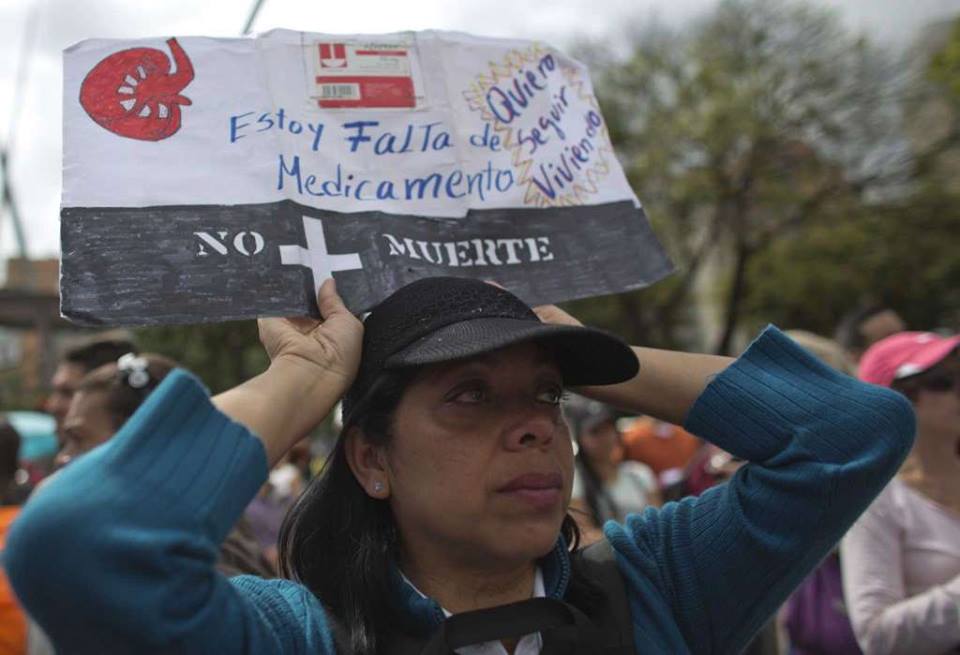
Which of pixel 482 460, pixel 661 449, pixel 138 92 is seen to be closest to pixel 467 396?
pixel 482 460

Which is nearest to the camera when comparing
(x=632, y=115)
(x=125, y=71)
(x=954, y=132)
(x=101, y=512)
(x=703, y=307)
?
(x=101, y=512)

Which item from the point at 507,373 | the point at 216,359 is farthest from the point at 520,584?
the point at 216,359

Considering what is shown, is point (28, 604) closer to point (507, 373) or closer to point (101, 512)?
point (101, 512)

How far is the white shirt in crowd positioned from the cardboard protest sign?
1.11 m

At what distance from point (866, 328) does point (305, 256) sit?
14.6ft

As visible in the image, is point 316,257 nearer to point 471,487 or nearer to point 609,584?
point 471,487

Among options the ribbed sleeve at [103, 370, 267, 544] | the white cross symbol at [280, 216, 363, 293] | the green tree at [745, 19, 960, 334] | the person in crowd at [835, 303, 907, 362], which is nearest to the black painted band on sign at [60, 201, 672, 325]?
the white cross symbol at [280, 216, 363, 293]

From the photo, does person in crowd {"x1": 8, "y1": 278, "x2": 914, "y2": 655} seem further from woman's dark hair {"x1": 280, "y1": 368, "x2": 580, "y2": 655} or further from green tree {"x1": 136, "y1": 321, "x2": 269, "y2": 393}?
green tree {"x1": 136, "y1": 321, "x2": 269, "y2": 393}

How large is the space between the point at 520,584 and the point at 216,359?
67.4 ft

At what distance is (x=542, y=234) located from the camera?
2328 mm

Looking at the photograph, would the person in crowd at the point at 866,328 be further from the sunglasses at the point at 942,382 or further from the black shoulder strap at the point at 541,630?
the black shoulder strap at the point at 541,630

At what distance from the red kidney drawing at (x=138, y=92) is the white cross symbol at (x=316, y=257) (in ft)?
0.99

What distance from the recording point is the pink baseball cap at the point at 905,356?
3135 mm

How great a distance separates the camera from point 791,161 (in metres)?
21.0
